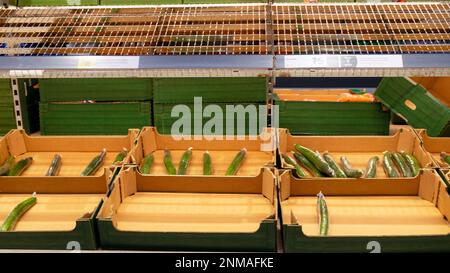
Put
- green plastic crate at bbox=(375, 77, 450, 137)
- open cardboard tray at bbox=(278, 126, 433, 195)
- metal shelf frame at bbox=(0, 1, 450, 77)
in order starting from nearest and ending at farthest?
1. open cardboard tray at bbox=(278, 126, 433, 195)
2. metal shelf frame at bbox=(0, 1, 450, 77)
3. green plastic crate at bbox=(375, 77, 450, 137)

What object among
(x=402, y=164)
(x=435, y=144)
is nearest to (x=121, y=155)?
(x=402, y=164)

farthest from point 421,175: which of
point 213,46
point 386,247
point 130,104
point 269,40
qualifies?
point 130,104

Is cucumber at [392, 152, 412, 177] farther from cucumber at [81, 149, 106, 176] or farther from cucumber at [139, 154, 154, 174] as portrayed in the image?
cucumber at [81, 149, 106, 176]

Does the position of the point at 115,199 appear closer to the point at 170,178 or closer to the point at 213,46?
the point at 170,178

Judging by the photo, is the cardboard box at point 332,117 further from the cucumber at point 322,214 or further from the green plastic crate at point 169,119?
the cucumber at point 322,214

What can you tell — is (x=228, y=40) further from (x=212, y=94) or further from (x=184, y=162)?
(x=184, y=162)

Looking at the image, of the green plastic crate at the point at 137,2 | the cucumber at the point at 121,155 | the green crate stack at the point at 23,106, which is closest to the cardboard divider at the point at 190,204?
the cucumber at the point at 121,155

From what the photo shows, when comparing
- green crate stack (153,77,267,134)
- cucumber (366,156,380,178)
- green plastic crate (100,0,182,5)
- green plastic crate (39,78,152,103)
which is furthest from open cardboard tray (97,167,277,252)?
green plastic crate (100,0,182,5)

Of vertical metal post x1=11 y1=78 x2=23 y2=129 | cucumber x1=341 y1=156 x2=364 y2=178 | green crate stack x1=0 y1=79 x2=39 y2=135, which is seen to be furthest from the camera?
green crate stack x1=0 y1=79 x2=39 y2=135
